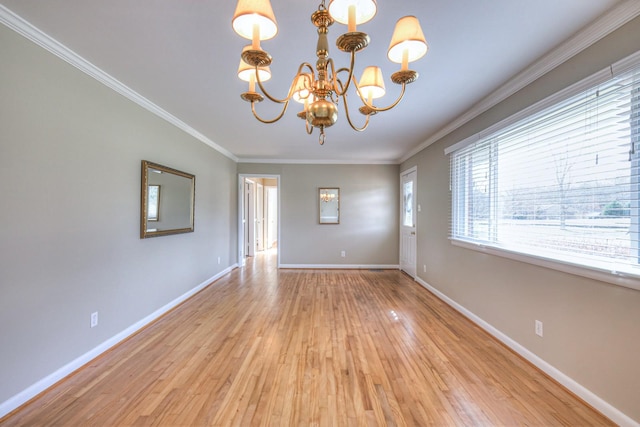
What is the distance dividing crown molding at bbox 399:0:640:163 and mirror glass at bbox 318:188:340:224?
3.21m

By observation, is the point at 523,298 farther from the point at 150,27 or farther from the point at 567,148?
the point at 150,27

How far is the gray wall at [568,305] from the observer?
151 cm

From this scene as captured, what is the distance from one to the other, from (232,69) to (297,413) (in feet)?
8.38

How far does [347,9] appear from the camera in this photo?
1.07 meters

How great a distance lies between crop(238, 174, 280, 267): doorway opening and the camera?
5852 mm

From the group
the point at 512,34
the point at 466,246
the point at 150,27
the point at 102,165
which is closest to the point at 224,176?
the point at 102,165

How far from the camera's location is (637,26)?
4.82 feet

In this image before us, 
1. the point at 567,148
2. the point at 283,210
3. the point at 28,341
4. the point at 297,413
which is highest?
the point at 567,148

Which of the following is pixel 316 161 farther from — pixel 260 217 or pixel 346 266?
pixel 260 217

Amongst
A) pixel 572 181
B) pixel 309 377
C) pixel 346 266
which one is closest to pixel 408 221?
pixel 346 266

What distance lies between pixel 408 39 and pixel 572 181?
5.34 ft

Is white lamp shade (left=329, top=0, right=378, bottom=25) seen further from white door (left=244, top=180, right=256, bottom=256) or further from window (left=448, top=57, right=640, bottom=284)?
white door (left=244, top=180, right=256, bottom=256)

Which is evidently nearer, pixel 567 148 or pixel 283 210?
pixel 567 148

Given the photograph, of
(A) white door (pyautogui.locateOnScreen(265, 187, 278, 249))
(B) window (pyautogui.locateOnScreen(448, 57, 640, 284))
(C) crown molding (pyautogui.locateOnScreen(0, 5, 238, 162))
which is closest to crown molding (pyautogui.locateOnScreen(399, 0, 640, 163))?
(B) window (pyautogui.locateOnScreen(448, 57, 640, 284))
